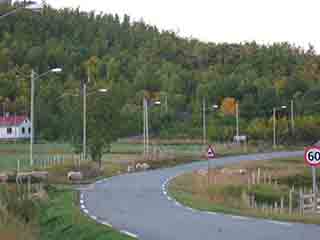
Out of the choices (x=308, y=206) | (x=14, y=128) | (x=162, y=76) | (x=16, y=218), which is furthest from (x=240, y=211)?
(x=162, y=76)

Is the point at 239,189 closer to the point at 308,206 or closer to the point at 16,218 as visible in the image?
the point at 308,206

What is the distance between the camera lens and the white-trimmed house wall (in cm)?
11350

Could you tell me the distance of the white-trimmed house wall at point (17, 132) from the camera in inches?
4469

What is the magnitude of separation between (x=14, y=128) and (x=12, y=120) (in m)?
2.09

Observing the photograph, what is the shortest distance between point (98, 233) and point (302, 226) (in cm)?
475

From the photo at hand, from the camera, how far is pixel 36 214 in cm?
2202

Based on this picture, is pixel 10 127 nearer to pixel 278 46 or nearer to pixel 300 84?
pixel 300 84

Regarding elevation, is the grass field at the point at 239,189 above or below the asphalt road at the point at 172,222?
below

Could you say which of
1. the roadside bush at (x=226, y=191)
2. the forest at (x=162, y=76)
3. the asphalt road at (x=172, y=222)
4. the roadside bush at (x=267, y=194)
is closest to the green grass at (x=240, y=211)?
the asphalt road at (x=172, y=222)

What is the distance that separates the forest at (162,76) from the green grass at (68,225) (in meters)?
59.2

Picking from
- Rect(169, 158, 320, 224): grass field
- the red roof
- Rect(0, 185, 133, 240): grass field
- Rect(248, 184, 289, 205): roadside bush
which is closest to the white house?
the red roof

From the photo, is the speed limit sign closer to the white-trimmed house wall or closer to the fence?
the fence

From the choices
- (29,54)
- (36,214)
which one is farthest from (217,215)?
(29,54)

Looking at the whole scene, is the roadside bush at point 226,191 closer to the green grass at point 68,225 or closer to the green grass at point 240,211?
the green grass at point 240,211
